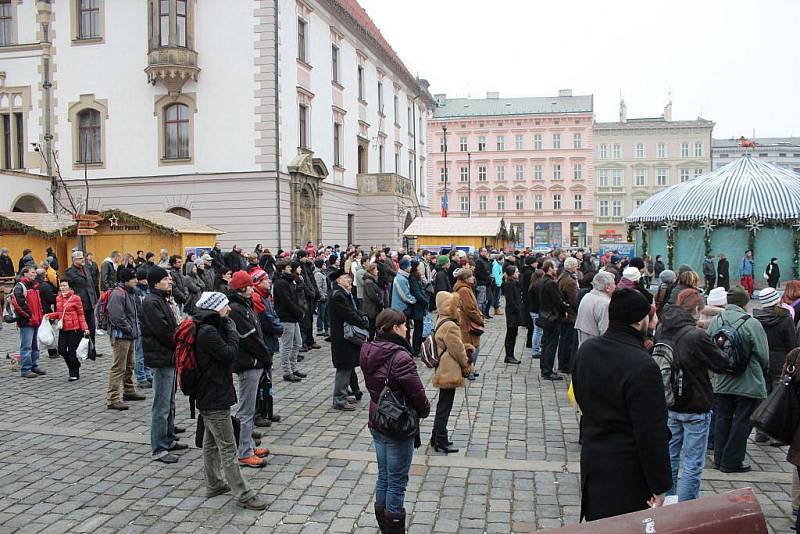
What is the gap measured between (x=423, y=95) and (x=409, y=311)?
1613 inches

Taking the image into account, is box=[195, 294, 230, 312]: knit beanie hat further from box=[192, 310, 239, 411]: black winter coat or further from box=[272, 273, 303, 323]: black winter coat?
box=[272, 273, 303, 323]: black winter coat

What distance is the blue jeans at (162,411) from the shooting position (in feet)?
23.3

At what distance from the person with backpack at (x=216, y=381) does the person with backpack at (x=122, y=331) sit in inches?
139

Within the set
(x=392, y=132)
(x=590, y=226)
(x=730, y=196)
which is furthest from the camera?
(x=590, y=226)

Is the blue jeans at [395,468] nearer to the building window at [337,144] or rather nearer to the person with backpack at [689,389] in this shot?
the person with backpack at [689,389]

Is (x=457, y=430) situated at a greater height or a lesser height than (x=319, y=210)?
lesser

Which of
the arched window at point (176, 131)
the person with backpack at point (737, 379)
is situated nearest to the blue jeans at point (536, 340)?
the person with backpack at point (737, 379)

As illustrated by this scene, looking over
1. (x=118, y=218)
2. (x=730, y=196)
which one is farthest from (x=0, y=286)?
(x=730, y=196)

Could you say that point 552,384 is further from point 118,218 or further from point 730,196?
point 730,196

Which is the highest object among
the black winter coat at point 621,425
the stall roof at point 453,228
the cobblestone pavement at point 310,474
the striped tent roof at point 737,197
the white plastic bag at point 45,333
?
the striped tent roof at point 737,197

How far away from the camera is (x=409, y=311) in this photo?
12.9 m

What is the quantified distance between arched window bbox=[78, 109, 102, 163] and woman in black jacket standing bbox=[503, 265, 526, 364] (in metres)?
21.9

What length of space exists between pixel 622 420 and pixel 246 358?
4172 millimetres

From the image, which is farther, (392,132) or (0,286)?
(392,132)
